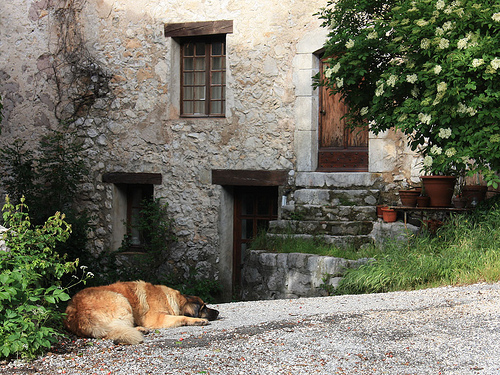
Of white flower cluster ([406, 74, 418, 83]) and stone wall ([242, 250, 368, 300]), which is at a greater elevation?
white flower cluster ([406, 74, 418, 83])

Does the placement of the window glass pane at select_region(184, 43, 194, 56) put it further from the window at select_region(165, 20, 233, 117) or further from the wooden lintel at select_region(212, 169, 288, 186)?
the wooden lintel at select_region(212, 169, 288, 186)

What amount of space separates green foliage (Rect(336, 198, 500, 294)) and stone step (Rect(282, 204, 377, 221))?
1.15 meters

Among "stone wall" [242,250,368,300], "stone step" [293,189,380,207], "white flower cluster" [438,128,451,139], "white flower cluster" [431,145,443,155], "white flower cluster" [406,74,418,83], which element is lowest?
"stone wall" [242,250,368,300]

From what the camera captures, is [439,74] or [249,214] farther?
[249,214]

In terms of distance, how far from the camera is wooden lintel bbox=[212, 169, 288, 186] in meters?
9.07

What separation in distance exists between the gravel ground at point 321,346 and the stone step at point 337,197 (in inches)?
136

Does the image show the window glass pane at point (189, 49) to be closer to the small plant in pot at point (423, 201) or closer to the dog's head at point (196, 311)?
the small plant in pot at point (423, 201)

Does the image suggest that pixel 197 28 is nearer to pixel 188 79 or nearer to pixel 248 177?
pixel 188 79

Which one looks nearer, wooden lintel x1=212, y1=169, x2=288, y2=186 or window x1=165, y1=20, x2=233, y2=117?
wooden lintel x1=212, y1=169, x2=288, y2=186

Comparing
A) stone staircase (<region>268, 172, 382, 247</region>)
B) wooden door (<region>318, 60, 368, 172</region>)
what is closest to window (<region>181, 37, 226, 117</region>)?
wooden door (<region>318, 60, 368, 172</region>)

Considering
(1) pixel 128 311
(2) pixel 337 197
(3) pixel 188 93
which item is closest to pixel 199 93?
(3) pixel 188 93

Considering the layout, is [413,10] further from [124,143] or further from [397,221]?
[124,143]

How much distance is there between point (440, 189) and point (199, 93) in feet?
13.7

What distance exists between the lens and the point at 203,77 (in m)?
9.80
